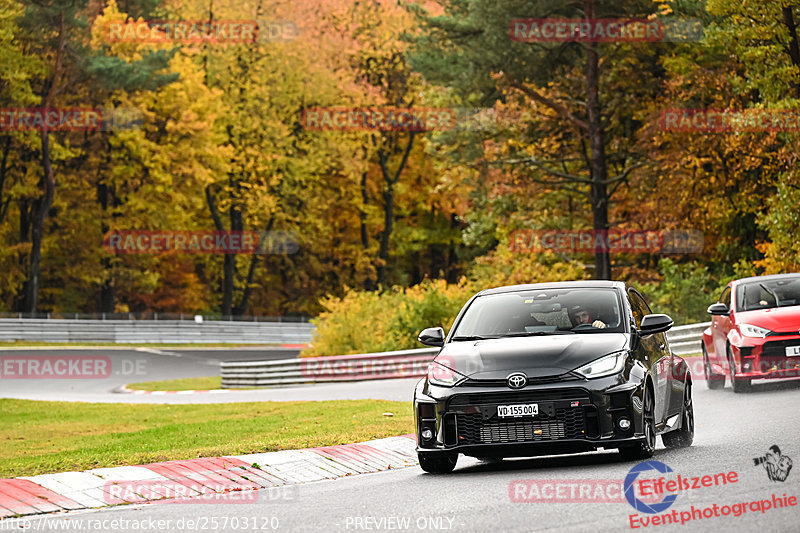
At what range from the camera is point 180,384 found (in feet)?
119

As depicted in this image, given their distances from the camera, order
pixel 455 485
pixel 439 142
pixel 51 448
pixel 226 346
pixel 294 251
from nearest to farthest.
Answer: pixel 455 485 < pixel 51 448 < pixel 439 142 < pixel 226 346 < pixel 294 251

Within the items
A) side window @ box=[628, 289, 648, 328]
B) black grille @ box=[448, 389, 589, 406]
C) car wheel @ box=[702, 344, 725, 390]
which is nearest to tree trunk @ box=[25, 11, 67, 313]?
car wheel @ box=[702, 344, 725, 390]

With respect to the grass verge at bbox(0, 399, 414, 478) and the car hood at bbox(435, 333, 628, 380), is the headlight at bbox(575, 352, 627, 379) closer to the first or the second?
the car hood at bbox(435, 333, 628, 380)

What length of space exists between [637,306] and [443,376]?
268 cm

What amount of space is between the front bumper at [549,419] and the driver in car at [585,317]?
1187 millimetres

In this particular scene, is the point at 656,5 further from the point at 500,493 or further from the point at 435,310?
the point at 500,493

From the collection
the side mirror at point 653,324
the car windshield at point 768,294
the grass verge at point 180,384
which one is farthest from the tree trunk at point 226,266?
the side mirror at point 653,324

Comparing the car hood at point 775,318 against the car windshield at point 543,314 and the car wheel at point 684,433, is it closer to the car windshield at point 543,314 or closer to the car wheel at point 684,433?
the car wheel at point 684,433

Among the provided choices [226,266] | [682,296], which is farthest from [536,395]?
[226,266]

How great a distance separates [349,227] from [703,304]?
4574 centimetres

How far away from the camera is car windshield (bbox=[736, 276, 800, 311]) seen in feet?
59.0

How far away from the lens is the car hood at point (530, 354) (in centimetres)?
1027

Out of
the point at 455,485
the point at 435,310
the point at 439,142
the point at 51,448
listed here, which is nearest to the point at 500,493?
the point at 455,485

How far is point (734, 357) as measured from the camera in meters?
17.9
